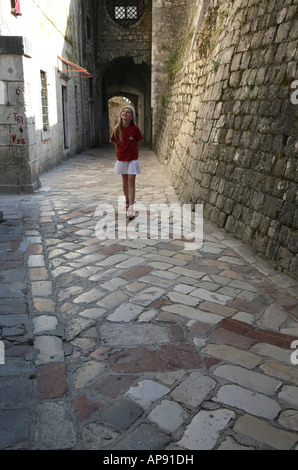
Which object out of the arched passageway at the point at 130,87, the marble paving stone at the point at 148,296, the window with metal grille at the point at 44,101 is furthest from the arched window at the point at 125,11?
the marble paving stone at the point at 148,296

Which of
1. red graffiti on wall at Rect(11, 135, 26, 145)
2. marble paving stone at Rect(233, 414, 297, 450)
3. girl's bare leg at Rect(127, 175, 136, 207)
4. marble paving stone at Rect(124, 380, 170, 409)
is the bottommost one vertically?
marble paving stone at Rect(233, 414, 297, 450)

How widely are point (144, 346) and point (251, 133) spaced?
3364 millimetres

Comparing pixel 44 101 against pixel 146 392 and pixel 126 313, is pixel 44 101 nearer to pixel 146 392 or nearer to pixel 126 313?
pixel 126 313

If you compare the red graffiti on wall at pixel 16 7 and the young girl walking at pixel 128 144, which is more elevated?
the red graffiti on wall at pixel 16 7

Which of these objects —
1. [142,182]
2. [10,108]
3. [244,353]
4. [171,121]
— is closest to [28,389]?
[244,353]

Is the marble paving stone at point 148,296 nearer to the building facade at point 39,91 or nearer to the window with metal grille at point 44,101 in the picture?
the building facade at point 39,91

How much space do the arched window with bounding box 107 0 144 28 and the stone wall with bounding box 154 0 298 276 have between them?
1244 centimetres

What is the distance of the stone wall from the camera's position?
166 inches

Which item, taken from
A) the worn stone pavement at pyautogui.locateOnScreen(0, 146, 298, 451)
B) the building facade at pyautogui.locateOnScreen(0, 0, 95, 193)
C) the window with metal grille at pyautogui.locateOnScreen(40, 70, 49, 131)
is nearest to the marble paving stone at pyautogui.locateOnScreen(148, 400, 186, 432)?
the worn stone pavement at pyautogui.locateOnScreen(0, 146, 298, 451)

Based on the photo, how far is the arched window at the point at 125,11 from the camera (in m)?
18.7

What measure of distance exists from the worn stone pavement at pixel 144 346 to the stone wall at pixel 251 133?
1.44 ft

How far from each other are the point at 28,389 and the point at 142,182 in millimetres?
7319

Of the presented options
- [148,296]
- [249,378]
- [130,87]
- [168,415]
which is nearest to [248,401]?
[249,378]

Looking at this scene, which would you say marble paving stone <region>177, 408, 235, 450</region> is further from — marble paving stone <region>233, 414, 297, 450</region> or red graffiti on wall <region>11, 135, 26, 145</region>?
red graffiti on wall <region>11, 135, 26, 145</region>
